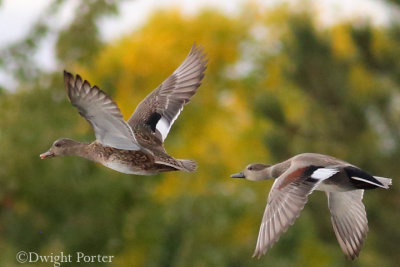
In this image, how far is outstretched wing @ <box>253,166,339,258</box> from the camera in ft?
22.0

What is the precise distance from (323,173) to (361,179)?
362 mm

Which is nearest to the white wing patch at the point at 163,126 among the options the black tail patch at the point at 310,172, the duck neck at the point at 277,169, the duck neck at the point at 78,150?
the duck neck at the point at 78,150

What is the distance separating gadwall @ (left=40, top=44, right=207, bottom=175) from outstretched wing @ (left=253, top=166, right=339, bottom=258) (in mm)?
707

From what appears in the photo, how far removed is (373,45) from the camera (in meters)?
28.0

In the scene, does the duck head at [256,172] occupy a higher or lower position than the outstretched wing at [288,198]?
higher

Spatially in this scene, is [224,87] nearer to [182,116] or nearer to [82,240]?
[182,116]

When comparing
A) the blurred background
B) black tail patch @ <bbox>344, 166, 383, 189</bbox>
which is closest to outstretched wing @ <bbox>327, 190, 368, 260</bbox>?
black tail patch @ <bbox>344, 166, 383, 189</bbox>

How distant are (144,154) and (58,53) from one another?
1247 centimetres

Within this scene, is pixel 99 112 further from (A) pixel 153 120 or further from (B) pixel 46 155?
(A) pixel 153 120

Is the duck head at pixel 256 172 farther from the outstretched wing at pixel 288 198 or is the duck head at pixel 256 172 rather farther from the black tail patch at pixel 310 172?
the black tail patch at pixel 310 172

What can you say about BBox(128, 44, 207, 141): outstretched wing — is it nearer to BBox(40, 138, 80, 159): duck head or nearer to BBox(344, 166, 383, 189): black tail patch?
BBox(40, 138, 80, 159): duck head

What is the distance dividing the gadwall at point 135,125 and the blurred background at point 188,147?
27.6 feet

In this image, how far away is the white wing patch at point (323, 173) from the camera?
6.92 meters

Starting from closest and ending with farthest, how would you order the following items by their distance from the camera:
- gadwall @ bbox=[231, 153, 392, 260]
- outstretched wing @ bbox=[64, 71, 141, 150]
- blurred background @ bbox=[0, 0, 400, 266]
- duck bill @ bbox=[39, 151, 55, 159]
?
1. outstretched wing @ bbox=[64, 71, 141, 150]
2. gadwall @ bbox=[231, 153, 392, 260]
3. duck bill @ bbox=[39, 151, 55, 159]
4. blurred background @ bbox=[0, 0, 400, 266]
